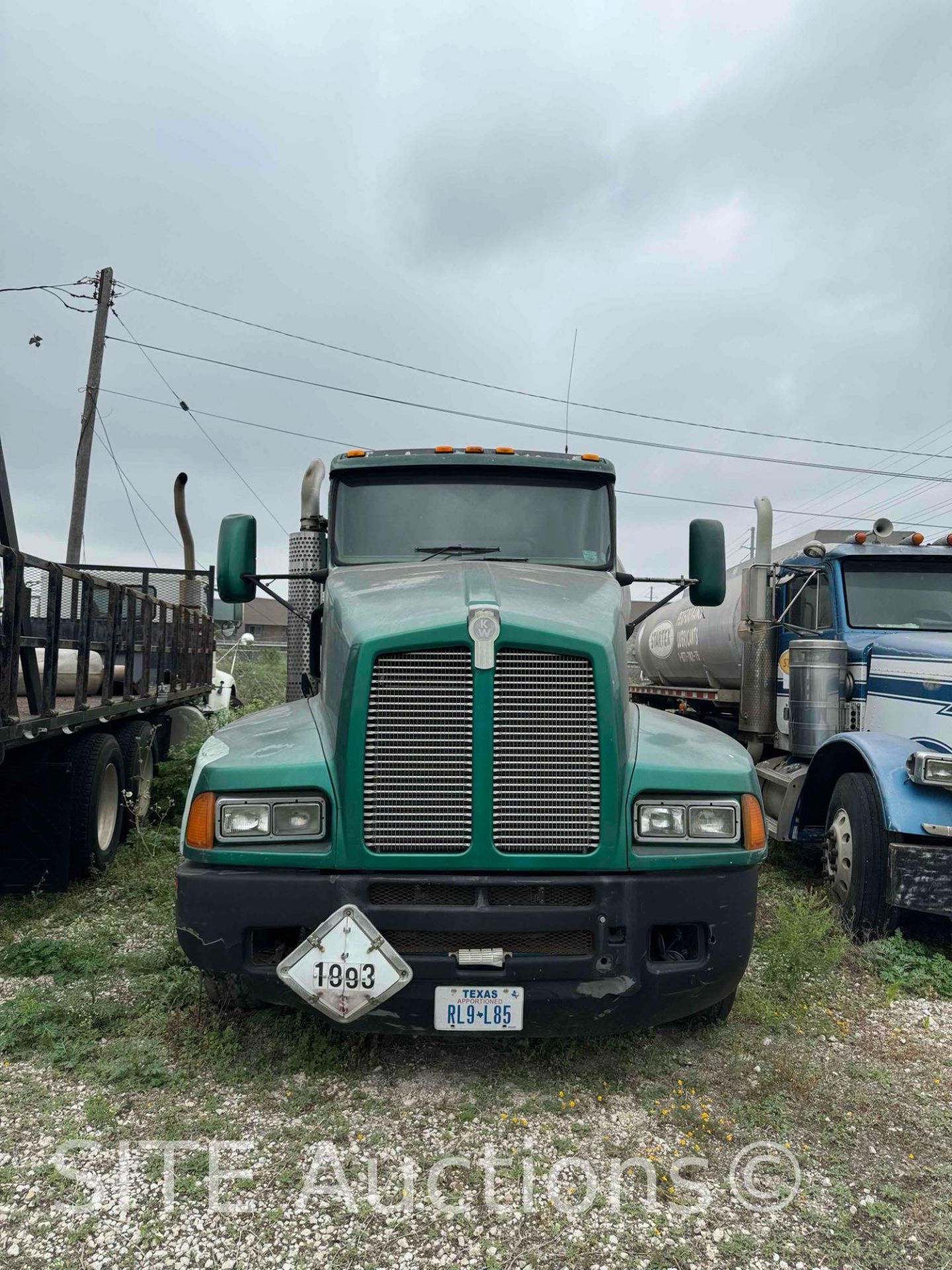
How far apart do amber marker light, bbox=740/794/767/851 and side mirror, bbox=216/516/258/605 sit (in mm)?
2765

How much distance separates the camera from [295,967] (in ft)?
10.3

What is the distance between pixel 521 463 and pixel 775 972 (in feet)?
9.64

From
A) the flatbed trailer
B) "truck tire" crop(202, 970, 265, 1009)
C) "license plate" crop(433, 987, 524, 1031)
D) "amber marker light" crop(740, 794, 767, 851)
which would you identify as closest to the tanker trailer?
"amber marker light" crop(740, 794, 767, 851)

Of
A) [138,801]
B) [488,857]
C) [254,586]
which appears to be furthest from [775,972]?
[138,801]

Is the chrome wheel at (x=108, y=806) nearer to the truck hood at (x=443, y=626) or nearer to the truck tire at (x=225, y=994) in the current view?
the truck tire at (x=225, y=994)

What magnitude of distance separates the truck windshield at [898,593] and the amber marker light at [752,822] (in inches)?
148

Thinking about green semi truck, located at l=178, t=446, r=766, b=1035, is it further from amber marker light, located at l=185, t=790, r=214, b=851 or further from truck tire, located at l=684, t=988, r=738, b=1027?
truck tire, located at l=684, t=988, r=738, b=1027

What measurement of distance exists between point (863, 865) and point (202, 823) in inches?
151

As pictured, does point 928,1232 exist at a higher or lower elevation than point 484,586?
lower

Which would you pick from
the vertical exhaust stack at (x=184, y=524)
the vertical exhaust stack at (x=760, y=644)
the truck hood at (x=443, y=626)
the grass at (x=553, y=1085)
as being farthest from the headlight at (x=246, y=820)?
the vertical exhaust stack at (x=184, y=524)

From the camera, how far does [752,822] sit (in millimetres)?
3492

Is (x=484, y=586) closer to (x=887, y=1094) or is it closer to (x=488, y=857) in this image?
(x=488, y=857)

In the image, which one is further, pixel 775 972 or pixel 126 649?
pixel 126 649

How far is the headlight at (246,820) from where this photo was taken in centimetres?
332
